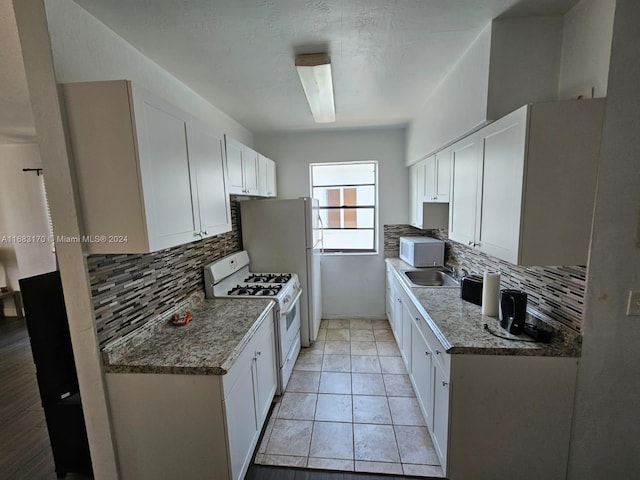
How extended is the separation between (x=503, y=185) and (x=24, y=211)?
585 centimetres

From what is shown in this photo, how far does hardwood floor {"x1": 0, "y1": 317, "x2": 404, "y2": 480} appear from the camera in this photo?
5.82ft

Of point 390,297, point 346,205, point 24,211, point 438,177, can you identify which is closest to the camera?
point 438,177

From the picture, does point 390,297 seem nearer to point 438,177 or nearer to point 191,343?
point 438,177

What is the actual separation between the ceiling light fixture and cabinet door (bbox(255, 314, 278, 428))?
1.86 metres

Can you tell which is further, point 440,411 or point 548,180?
point 440,411

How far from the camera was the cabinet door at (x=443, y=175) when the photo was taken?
2308 millimetres

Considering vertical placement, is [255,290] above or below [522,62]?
below

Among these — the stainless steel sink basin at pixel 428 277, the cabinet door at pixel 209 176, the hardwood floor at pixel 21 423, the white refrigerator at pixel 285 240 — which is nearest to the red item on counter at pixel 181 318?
the cabinet door at pixel 209 176

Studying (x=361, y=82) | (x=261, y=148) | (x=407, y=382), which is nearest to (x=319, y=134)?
(x=261, y=148)

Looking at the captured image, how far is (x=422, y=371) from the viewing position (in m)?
2.12

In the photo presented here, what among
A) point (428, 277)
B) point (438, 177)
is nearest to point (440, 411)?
point (428, 277)

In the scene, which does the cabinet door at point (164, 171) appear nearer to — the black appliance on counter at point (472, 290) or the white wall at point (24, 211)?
the black appliance on counter at point (472, 290)

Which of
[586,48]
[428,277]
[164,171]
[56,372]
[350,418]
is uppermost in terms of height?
[586,48]

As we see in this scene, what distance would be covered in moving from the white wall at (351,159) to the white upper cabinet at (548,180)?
2375mm
